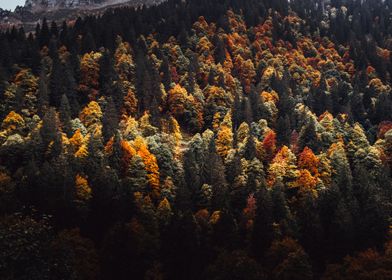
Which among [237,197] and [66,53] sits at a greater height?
[66,53]

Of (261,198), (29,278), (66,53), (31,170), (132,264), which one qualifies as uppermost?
(66,53)

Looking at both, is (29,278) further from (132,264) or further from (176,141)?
(176,141)

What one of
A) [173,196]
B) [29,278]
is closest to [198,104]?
[173,196]

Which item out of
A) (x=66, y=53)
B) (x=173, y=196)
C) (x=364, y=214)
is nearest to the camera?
(x=364, y=214)

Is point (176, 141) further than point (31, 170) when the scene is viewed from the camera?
Yes

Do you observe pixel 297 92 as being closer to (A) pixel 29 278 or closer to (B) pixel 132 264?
(B) pixel 132 264

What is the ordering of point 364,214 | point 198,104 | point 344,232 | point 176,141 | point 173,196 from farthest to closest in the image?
point 198,104 < point 176,141 < point 173,196 < point 364,214 < point 344,232
